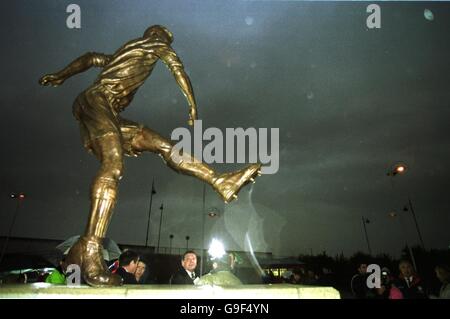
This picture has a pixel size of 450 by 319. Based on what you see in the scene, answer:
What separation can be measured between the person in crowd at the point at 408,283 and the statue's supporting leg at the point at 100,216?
5.89m

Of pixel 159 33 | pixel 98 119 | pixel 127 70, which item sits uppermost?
pixel 159 33

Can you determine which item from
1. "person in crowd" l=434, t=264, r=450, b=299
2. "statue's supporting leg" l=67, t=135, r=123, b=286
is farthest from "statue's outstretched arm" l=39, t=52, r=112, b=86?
"person in crowd" l=434, t=264, r=450, b=299

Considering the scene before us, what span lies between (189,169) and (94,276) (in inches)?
56.7

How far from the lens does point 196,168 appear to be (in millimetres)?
3322

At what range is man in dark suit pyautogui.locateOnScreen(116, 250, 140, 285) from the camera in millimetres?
4812

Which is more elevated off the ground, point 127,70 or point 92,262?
point 127,70

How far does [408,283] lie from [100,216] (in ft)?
21.2

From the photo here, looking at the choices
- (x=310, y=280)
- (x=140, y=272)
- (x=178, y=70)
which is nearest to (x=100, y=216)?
(x=178, y=70)

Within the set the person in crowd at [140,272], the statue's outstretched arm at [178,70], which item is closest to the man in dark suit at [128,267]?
the person in crowd at [140,272]

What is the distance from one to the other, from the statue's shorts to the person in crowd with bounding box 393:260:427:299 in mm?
6044

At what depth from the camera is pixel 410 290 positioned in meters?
5.84

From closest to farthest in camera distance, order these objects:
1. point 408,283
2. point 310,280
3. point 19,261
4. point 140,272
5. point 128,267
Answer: point 128,267
point 408,283
point 140,272
point 310,280
point 19,261

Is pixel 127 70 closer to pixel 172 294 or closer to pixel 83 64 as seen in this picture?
pixel 83 64
